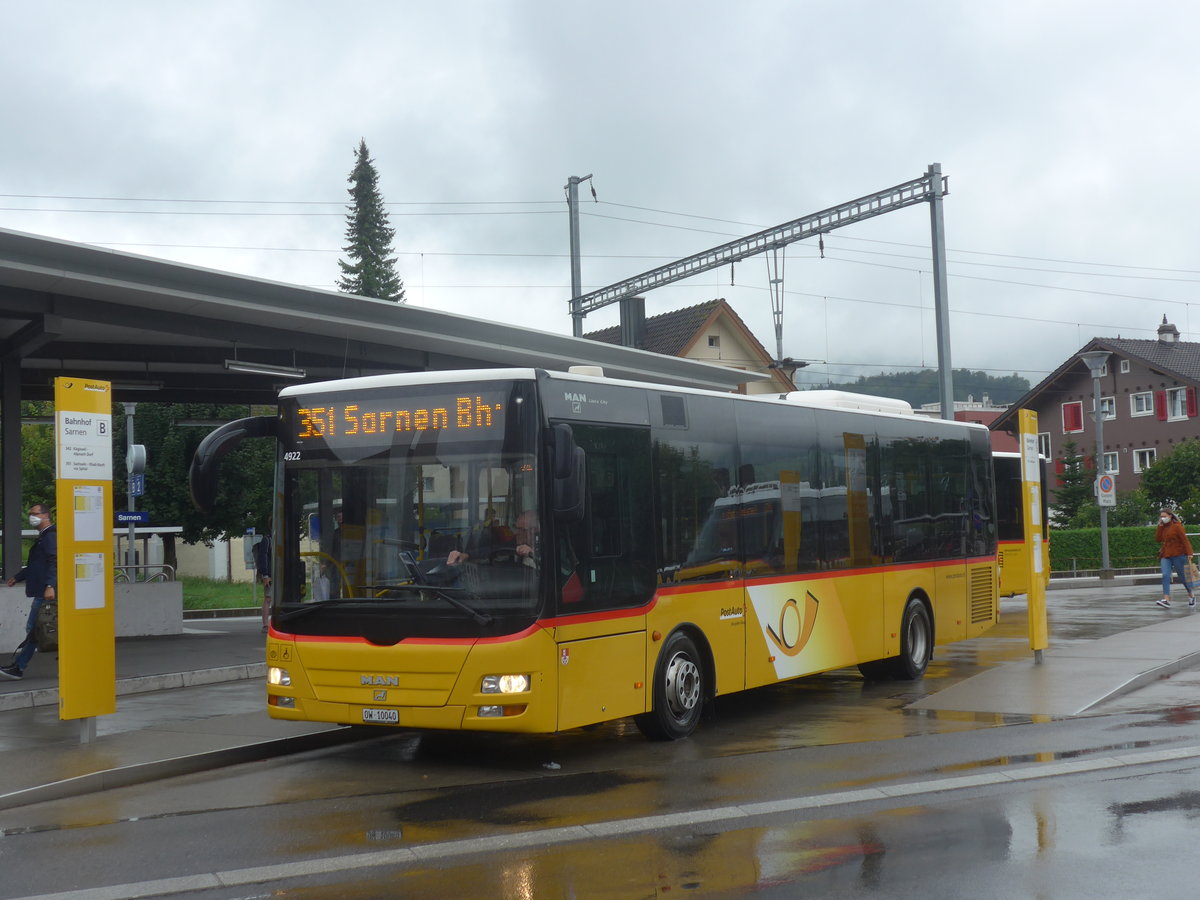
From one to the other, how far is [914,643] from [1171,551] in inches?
482

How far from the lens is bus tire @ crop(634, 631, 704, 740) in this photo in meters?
10.6

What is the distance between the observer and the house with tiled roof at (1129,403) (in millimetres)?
68875

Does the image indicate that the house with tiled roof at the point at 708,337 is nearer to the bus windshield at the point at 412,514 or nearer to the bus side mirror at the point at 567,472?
the bus windshield at the point at 412,514

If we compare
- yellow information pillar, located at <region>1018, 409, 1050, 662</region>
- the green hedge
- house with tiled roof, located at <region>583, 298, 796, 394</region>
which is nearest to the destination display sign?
yellow information pillar, located at <region>1018, 409, 1050, 662</region>

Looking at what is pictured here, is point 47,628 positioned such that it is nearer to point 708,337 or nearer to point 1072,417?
point 708,337

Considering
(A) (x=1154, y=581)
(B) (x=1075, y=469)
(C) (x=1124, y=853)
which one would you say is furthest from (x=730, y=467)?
(B) (x=1075, y=469)

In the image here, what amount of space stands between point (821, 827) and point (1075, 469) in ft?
179

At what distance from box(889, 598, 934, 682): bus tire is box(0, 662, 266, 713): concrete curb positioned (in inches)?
293

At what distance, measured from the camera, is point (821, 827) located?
24.8 ft

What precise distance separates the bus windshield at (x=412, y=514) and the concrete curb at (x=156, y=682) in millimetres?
5105

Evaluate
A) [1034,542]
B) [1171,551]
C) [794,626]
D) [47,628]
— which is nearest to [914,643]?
[1034,542]

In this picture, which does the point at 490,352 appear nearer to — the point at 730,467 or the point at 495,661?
the point at 730,467

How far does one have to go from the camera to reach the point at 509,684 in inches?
365

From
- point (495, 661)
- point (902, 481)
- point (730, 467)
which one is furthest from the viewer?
point (902, 481)
